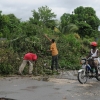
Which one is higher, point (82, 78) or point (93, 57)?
point (93, 57)

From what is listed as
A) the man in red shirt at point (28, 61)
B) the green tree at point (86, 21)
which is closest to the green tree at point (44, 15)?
the green tree at point (86, 21)

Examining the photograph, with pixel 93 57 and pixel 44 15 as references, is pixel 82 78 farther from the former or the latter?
pixel 44 15

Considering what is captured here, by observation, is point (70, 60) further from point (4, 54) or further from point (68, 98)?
point (68, 98)

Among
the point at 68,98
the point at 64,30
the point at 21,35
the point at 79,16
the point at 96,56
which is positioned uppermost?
the point at 79,16

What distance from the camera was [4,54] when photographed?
14.5 m

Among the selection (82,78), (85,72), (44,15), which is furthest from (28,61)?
(44,15)

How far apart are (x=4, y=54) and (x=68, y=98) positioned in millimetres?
7199

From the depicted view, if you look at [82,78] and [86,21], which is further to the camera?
[86,21]

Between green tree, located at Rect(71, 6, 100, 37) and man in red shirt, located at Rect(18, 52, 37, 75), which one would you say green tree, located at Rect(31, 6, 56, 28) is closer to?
green tree, located at Rect(71, 6, 100, 37)

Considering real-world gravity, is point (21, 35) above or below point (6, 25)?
below

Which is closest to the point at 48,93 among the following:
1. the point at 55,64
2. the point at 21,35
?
the point at 55,64

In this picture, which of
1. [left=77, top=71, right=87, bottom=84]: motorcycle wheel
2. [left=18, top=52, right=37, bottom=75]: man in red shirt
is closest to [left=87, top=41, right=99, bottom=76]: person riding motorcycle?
[left=77, top=71, right=87, bottom=84]: motorcycle wheel

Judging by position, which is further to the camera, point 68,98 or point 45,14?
point 45,14

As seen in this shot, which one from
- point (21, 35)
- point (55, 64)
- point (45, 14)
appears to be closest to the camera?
point (55, 64)
